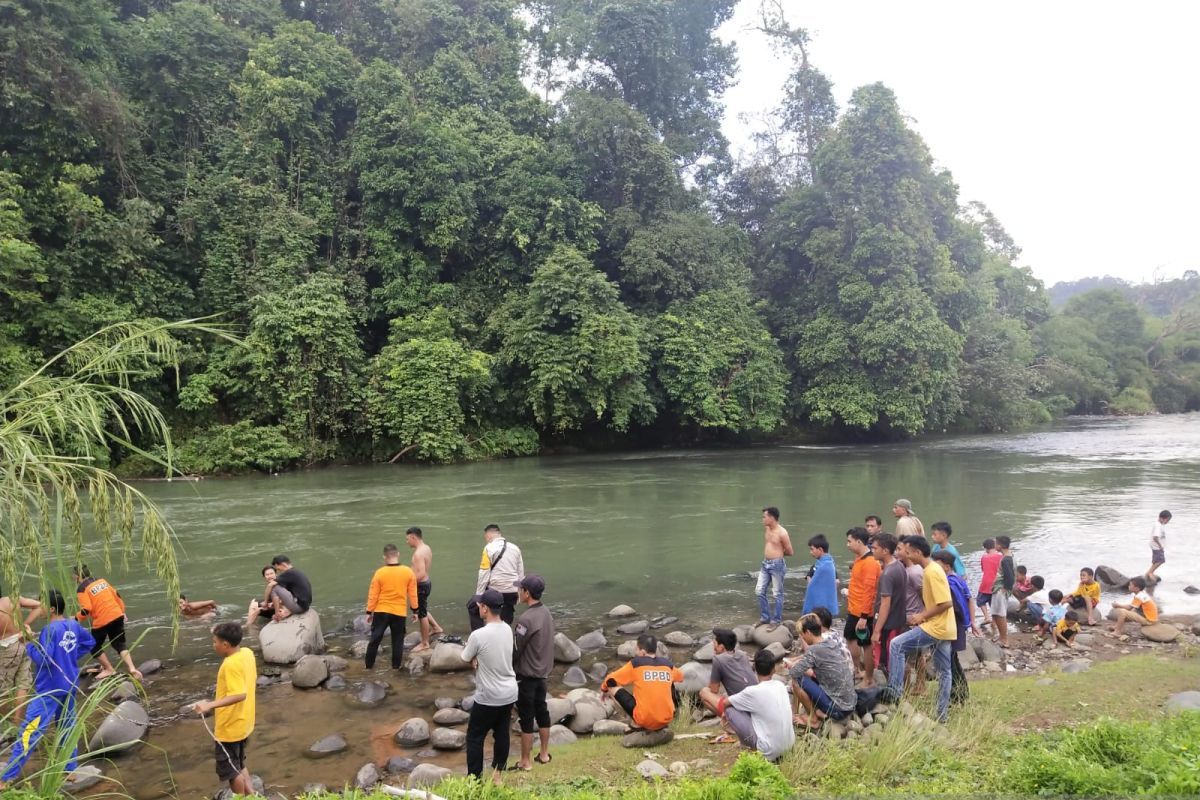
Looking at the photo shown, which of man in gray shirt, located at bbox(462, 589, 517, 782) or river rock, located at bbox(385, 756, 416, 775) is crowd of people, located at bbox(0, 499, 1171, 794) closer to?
man in gray shirt, located at bbox(462, 589, 517, 782)

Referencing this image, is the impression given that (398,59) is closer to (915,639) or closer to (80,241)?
(80,241)

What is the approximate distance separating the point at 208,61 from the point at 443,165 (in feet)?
34.5

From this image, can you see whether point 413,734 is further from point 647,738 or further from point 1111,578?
point 1111,578

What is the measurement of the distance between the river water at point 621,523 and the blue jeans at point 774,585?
598 mm

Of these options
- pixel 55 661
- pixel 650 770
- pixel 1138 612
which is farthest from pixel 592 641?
pixel 1138 612

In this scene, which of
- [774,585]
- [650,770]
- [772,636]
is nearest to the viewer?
[650,770]

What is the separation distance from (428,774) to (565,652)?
3398mm

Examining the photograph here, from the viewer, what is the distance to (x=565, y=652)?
9375mm

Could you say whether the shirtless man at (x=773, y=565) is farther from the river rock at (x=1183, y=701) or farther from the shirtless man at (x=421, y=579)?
the shirtless man at (x=421, y=579)

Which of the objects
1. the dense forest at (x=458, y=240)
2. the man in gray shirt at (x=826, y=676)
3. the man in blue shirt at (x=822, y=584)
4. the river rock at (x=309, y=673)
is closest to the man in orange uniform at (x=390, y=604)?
the river rock at (x=309, y=673)

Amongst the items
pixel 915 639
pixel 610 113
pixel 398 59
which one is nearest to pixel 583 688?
pixel 915 639

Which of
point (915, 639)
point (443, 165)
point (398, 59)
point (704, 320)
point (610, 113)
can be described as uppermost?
point (398, 59)

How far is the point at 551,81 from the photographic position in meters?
40.1

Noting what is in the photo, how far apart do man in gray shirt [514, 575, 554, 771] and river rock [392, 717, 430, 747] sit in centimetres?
121
